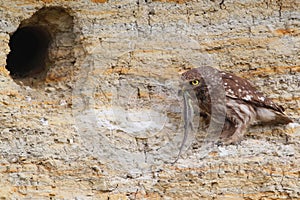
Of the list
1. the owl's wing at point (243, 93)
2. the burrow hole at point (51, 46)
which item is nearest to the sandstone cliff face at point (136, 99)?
the burrow hole at point (51, 46)

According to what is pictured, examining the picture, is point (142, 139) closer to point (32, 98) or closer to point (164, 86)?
point (164, 86)

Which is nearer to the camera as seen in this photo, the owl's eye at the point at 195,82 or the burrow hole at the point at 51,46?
the owl's eye at the point at 195,82

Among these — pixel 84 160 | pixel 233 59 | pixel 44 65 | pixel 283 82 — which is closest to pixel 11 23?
pixel 44 65

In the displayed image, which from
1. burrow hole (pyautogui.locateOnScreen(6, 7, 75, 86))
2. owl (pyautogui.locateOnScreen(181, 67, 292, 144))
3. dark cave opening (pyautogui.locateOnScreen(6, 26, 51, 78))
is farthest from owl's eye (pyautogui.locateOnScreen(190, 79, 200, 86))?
dark cave opening (pyautogui.locateOnScreen(6, 26, 51, 78))

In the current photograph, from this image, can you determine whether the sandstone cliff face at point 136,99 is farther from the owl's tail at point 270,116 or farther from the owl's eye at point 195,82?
the owl's eye at point 195,82

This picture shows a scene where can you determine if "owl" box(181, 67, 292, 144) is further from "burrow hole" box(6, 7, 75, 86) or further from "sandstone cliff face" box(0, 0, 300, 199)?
"burrow hole" box(6, 7, 75, 86)

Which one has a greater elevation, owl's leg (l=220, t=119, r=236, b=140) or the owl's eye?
the owl's eye

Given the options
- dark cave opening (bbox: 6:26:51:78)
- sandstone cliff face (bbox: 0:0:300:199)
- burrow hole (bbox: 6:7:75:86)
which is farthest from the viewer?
dark cave opening (bbox: 6:26:51:78)

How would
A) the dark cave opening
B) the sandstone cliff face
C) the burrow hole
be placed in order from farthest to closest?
the dark cave opening
the burrow hole
the sandstone cliff face
